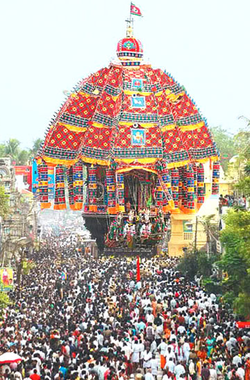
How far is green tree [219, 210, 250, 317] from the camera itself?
2133cm

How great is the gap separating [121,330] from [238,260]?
4131 mm

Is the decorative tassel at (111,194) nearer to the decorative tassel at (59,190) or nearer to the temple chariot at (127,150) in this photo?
the temple chariot at (127,150)

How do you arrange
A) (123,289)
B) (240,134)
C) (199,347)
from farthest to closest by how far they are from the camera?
(240,134), (123,289), (199,347)

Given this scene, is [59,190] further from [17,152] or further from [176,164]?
[17,152]

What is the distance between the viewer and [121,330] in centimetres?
2233

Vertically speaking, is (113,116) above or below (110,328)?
above

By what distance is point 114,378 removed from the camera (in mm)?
17234

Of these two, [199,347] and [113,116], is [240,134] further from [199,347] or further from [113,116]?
[199,347]

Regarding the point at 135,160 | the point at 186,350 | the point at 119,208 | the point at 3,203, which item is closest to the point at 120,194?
the point at 119,208

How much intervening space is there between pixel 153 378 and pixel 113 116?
30.9 feet

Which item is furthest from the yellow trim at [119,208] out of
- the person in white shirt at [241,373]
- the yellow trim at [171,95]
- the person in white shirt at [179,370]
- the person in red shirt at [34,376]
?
the person in red shirt at [34,376]

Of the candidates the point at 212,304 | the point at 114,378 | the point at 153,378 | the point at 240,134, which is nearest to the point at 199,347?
the point at 153,378

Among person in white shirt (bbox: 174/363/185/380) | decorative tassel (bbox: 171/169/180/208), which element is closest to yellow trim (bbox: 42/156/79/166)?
decorative tassel (bbox: 171/169/180/208)

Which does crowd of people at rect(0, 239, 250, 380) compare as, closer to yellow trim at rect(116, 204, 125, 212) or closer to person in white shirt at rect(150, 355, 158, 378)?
person in white shirt at rect(150, 355, 158, 378)
